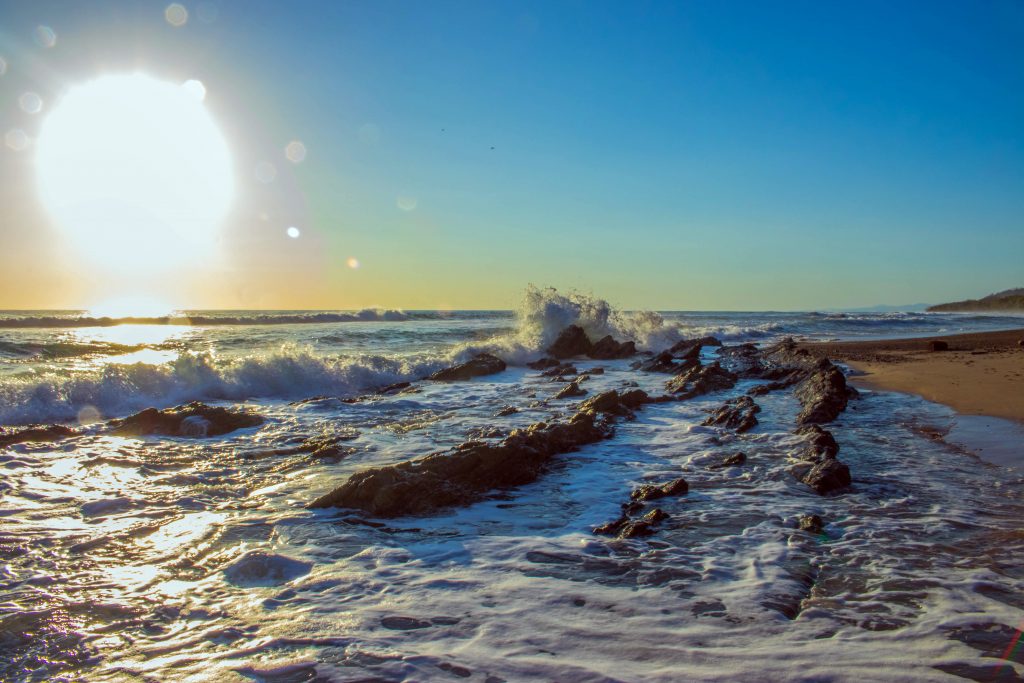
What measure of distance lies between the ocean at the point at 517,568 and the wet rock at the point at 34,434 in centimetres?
21

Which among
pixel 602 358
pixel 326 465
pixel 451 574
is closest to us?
pixel 451 574

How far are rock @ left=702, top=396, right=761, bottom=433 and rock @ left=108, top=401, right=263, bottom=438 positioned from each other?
7.00m

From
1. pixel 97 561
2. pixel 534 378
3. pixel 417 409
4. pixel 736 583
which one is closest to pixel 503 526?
pixel 736 583

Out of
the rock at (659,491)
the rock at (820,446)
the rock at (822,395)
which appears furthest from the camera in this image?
the rock at (822,395)

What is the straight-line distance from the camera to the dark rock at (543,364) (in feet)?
62.0

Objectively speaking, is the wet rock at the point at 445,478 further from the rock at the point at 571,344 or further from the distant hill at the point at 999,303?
the distant hill at the point at 999,303

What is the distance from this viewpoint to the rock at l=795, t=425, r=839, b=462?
664cm

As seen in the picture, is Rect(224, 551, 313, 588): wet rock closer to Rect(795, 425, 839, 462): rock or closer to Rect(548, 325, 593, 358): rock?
Rect(795, 425, 839, 462): rock

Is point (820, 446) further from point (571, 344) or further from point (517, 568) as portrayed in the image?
point (571, 344)

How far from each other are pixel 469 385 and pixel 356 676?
11794 millimetres

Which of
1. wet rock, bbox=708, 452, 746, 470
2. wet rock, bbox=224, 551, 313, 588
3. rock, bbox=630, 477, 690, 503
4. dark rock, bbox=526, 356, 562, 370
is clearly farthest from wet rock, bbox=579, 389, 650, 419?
dark rock, bbox=526, 356, 562, 370

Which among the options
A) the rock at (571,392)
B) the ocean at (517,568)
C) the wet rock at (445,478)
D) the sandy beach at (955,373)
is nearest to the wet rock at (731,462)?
the ocean at (517,568)

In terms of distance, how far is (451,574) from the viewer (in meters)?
4.07

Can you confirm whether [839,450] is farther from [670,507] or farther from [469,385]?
[469,385]
